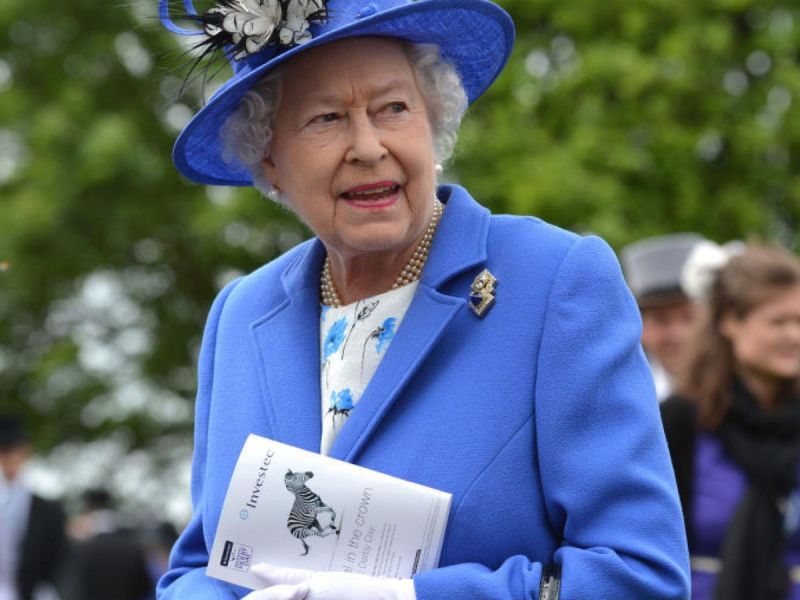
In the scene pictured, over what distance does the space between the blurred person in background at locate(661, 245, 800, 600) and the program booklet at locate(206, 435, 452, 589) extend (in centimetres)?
225

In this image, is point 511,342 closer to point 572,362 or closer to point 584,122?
point 572,362

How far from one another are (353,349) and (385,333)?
0.07m

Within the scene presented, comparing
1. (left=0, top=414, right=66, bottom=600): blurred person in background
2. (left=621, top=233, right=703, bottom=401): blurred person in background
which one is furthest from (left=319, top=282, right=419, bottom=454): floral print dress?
(left=0, top=414, right=66, bottom=600): blurred person in background

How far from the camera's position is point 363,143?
2.96 meters

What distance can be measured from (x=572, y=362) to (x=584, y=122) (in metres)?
10.4

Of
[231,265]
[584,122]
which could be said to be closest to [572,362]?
[584,122]

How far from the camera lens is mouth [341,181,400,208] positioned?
299 cm

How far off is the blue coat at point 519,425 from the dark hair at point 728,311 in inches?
87.5

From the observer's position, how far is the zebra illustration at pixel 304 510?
112 inches

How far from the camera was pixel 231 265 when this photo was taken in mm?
14984

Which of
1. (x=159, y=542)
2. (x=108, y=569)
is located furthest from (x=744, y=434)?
(x=159, y=542)

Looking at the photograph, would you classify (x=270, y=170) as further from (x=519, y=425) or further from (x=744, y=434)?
(x=744, y=434)

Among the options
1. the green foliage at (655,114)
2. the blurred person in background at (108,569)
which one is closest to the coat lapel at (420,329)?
the green foliage at (655,114)

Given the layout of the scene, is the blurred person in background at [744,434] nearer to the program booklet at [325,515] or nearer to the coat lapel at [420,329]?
the coat lapel at [420,329]
